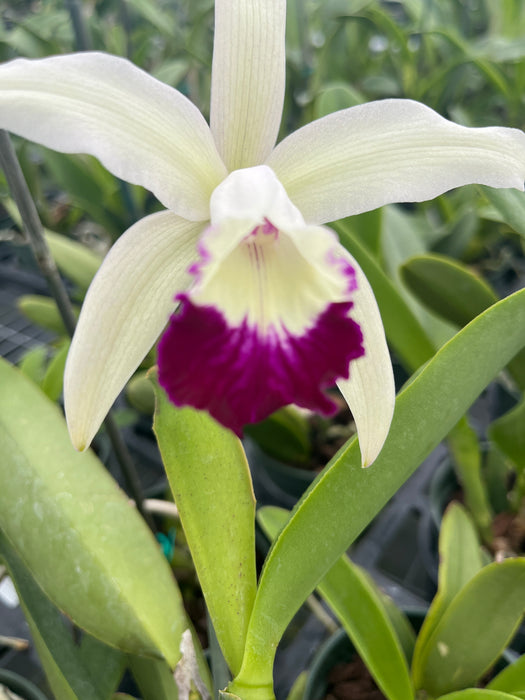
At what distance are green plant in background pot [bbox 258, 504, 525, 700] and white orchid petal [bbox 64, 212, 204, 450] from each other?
27cm

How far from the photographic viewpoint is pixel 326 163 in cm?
46

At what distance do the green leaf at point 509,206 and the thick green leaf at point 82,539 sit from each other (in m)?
→ 0.47

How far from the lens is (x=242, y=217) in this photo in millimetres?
391

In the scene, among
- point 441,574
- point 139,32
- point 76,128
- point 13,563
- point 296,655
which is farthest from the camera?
point 139,32

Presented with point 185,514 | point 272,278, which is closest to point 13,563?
point 185,514

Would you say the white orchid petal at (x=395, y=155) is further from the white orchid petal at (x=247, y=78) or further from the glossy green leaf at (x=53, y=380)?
the glossy green leaf at (x=53, y=380)

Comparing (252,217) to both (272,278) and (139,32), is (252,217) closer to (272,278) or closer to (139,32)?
(272,278)

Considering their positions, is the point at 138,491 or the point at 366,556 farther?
the point at 366,556

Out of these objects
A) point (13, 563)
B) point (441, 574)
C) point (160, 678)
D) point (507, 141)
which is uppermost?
point (507, 141)

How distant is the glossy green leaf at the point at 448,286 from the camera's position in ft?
2.40

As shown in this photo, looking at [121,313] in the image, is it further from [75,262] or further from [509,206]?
[75,262]

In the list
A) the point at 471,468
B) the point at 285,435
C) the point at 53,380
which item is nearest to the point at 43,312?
the point at 53,380

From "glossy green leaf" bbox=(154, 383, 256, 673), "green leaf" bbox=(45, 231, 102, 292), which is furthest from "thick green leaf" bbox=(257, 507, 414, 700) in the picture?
"green leaf" bbox=(45, 231, 102, 292)

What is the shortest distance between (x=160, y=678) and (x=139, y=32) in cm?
198
